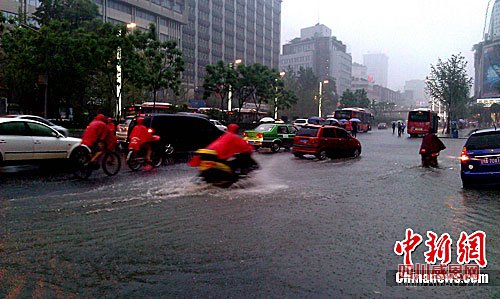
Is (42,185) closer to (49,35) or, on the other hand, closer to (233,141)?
(233,141)

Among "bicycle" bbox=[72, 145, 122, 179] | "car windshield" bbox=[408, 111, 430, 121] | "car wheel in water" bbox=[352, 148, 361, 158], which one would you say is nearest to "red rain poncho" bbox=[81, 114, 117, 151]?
"bicycle" bbox=[72, 145, 122, 179]

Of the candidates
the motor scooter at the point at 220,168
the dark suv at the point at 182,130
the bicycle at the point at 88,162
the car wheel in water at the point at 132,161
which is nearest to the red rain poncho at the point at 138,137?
the car wheel in water at the point at 132,161

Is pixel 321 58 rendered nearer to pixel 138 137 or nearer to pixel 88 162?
pixel 138 137

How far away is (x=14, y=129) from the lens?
12.7 m

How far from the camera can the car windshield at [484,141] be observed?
1079 centimetres

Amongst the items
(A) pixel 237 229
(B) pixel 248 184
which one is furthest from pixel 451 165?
(A) pixel 237 229

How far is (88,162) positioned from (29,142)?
2248 mm

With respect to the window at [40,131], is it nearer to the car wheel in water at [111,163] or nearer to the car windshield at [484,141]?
the car wheel in water at [111,163]

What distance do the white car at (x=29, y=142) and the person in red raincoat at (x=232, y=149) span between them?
4865 millimetres

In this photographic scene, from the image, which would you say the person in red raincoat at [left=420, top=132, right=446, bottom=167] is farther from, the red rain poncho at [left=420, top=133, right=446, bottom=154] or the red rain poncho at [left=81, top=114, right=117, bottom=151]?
the red rain poncho at [left=81, top=114, right=117, bottom=151]

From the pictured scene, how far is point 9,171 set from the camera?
1305 cm

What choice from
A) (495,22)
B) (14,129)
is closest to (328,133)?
(14,129)

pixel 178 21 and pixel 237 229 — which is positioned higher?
pixel 178 21

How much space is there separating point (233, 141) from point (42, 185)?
15.6 ft
